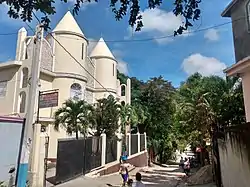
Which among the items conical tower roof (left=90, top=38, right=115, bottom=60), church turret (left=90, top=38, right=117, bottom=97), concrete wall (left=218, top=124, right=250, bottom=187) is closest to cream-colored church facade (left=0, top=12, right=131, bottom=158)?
church turret (left=90, top=38, right=117, bottom=97)

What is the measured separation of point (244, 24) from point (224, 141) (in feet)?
18.5

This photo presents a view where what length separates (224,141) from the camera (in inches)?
376

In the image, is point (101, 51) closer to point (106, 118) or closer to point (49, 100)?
point (106, 118)

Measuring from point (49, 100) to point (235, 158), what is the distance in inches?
307

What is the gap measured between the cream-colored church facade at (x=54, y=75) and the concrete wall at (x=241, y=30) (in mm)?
13236

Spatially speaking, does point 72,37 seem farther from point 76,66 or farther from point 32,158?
point 32,158

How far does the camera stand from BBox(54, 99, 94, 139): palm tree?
18484 millimetres

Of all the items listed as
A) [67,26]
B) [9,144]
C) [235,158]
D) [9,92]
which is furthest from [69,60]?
[235,158]

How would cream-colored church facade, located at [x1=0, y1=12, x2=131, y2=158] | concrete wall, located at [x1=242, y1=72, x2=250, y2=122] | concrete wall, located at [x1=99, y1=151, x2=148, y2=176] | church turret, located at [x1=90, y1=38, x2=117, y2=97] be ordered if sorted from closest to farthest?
1. concrete wall, located at [x1=242, y1=72, x2=250, y2=122]
2. concrete wall, located at [x1=99, y1=151, x2=148, y2=176]
3. cream-colored church facade, located at [x1=0, y1=12, x2=131, y2=158]
4. church turret, located at [x1=90, y1=38, x2=117, y2=97]

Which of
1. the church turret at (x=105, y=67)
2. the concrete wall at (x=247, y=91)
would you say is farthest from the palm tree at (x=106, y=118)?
the concrete wall at (x=247, y=91)

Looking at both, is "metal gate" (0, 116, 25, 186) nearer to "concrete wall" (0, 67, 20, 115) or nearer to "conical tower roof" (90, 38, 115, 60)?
"concrete wall" (0, 67, 20, 115)

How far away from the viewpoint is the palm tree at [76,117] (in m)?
18.5

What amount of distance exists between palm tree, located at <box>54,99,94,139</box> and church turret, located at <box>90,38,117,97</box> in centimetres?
819

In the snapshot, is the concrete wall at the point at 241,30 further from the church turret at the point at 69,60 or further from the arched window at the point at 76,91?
the arched window at the point at 76,91
